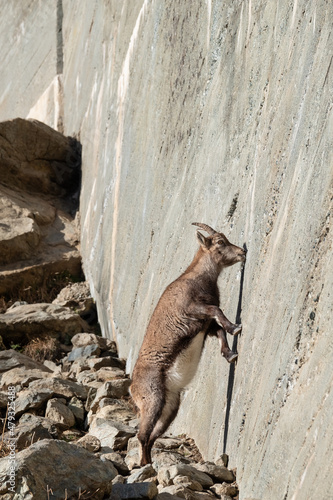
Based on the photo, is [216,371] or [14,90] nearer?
[216,371]

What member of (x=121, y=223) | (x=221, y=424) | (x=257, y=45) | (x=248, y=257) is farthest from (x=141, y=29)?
(x=221, y=424)

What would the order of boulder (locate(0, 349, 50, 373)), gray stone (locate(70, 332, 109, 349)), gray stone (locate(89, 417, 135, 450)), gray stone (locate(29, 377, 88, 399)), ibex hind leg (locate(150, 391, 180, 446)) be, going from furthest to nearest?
gray stone (locate(70, 332, 109, 349))
boulder (locate(0, 349, 50, 373))
gray stone (locate(29, 377, 88, 399))
gray stone (locate(89, 417, 135, 450))
ibex hind leg (locate(150, 391, 180, 446))

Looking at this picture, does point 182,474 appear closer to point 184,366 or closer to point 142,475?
point 142,475

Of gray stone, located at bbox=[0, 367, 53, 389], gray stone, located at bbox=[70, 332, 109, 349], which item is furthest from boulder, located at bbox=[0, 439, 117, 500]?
gray stone, located at bbox=[70, 332, 109, 349]

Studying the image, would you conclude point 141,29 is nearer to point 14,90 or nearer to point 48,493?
point 48,493

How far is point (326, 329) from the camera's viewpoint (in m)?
3.48

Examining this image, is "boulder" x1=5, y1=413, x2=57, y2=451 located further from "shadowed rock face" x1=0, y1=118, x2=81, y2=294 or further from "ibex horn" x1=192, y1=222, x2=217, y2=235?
"shadowed rock face" x1=0, y1=118, x2=81, y2=294

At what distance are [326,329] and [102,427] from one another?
3.65 m

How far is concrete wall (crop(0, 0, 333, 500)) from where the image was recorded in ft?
12.5

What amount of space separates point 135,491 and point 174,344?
6.05 ft

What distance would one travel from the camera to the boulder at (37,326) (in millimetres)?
10578

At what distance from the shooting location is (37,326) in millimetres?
10578

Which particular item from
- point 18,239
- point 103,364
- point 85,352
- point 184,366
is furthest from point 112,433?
point 18,239

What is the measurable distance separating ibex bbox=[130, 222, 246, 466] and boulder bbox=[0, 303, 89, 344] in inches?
184
